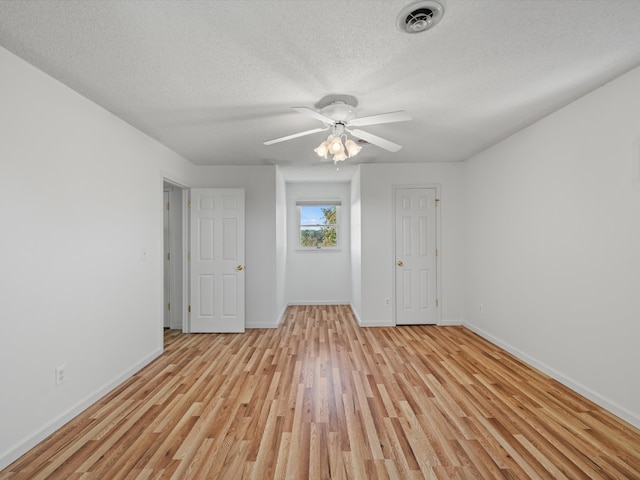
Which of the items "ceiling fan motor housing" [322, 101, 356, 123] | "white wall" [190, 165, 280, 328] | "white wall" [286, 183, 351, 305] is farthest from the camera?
"white wall" [286, 183, 351, 305]

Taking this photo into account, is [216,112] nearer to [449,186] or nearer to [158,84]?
[158,84]

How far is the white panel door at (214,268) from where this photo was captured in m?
4.38

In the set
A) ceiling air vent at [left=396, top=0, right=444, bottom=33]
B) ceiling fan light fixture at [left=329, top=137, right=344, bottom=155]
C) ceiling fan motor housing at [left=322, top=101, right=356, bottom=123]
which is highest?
ceiling air vent at [left=396, top=0, right=444, bottom=33]

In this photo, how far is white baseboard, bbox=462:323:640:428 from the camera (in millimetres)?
2109

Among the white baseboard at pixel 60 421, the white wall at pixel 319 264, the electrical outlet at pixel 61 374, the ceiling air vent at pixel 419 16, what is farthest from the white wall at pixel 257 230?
the ceiling air vent at pixel 419 16

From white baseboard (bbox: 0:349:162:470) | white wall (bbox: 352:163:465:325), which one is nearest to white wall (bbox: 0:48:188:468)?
white baseboard (bbox: 0:349:162:470)

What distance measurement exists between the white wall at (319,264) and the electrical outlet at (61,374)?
4.19m

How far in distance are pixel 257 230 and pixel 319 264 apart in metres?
1.97

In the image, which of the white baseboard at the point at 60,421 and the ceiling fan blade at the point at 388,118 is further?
the ceiling fan blade at the point at 388,118

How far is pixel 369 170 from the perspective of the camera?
4.66 meters

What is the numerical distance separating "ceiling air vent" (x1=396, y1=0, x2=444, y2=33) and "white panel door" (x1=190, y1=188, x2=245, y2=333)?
326cm

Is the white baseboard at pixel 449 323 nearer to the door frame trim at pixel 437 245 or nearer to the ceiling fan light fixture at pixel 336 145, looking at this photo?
the door frame trim at pixel 437 245

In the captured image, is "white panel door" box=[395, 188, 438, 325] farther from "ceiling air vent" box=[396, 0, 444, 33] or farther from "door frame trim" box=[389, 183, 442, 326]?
"ceiling air vent" box=[396, 0, 444, 33]

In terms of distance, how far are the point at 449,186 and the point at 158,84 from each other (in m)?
4.04
